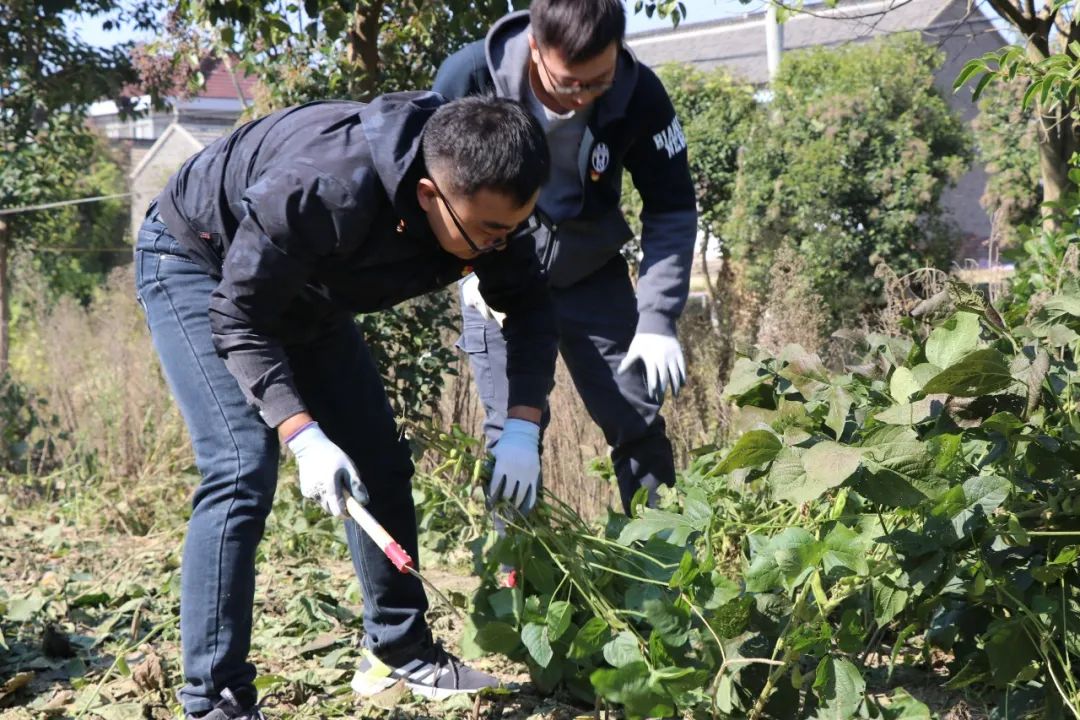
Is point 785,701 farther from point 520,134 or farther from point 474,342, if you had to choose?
point 474,342

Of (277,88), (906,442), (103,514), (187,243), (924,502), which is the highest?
(277,88)

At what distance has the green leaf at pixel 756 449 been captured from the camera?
1844 millimetres

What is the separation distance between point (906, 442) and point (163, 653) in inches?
78.7

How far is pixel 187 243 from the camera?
237 centimetres

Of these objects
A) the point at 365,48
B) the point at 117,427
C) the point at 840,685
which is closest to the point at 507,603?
the point at 840,685

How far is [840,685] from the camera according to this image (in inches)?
72.1

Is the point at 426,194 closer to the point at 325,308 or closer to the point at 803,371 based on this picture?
the point at 325,308

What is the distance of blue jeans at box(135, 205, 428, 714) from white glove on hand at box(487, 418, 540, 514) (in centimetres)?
26

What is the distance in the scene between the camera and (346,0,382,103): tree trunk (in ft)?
14.9

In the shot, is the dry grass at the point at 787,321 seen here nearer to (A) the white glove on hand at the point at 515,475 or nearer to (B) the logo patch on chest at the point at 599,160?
(B) the logo patch on chest at the point at 599,160

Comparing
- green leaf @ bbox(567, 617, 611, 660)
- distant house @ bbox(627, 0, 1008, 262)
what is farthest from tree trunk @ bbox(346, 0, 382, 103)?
distant house @ bbox(627, 0, 1008, 262)

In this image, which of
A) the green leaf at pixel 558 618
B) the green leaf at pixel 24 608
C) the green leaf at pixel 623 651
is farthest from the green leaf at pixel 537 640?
the green leaf at pixel 24 608

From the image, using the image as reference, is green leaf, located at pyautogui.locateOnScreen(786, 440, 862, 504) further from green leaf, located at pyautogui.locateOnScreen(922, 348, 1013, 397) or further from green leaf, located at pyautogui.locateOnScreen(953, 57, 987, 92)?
green leaf, located at pyautogui.locateOnScreen(953, 57, 987, 92)

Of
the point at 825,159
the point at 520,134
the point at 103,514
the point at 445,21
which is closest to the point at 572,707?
the point at 520,134
